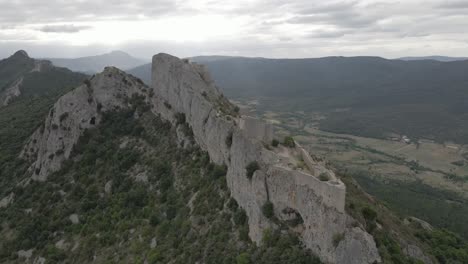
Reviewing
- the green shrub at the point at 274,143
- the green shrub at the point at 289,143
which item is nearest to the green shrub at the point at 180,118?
the green shrub at the point at 289,143

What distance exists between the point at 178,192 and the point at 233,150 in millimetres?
9157

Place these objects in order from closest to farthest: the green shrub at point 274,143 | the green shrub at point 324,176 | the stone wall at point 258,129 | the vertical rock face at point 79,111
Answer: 1. the green shrub at point 324,176
2. the green shrub at point 274,143
3. the stone wall at point 258,129
4. the vertical rock face at point 79,111

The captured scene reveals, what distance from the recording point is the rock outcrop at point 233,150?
1086 inches

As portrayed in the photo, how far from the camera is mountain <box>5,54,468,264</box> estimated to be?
30.0 m

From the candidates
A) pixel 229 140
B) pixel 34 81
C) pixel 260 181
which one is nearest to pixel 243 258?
pixel 260 181

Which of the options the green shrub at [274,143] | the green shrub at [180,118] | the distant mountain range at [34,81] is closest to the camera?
the green shrub at [274,143]

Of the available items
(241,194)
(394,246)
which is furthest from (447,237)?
(241,194)

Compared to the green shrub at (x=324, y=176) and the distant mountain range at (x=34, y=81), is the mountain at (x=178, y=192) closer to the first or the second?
the green shrub at (x=324, y=176)

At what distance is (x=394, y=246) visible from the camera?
3036 centimetres

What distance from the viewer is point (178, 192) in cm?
4472

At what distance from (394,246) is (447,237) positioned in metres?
22.0

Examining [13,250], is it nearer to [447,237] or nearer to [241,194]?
[241,194]

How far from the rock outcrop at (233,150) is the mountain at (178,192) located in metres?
0.12

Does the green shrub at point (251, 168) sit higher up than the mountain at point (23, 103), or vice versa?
the green shrub at point (251, 168)
